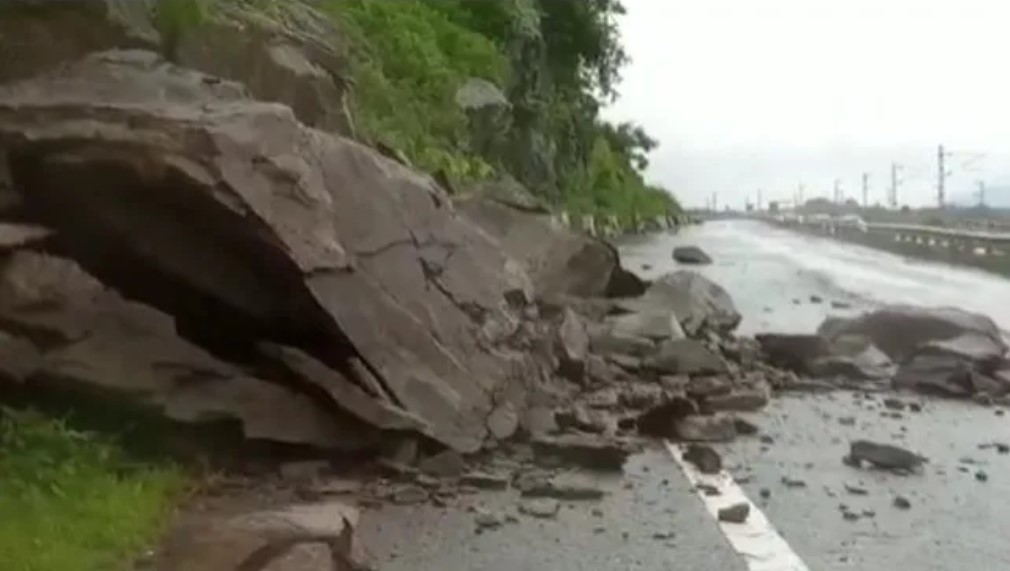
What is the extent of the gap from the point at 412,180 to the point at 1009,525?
4456 mm

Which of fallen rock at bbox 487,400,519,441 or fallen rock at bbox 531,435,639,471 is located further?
fallen rock at bbox 487,400,519,441

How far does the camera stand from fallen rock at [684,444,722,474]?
8.14m

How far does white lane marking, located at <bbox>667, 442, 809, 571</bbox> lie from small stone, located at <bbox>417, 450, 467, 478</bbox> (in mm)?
1197

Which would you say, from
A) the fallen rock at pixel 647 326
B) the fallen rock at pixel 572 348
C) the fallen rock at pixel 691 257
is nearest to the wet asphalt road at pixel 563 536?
the fallen rock at pixel 572 348

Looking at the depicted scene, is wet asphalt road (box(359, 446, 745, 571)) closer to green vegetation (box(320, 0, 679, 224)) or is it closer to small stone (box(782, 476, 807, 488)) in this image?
small stone (box(782, 476, 807, 488))

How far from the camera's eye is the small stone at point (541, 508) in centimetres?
686

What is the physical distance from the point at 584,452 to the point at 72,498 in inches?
117

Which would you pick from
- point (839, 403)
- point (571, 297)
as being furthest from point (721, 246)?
point (839, 403)

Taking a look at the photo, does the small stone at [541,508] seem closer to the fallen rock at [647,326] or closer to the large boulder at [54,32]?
the large boulder at [54,32]

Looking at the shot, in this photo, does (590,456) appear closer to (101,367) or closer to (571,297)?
(101,367)

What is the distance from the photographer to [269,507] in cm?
664

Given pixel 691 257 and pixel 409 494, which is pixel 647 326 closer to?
pixel 409 494

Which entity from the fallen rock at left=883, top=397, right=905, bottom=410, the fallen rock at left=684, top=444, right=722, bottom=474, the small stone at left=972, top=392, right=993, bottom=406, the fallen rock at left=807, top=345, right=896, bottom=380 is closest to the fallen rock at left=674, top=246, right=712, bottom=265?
the fallen rock at left=807, top=345, right=896, bottom=380

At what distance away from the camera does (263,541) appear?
5473mm
